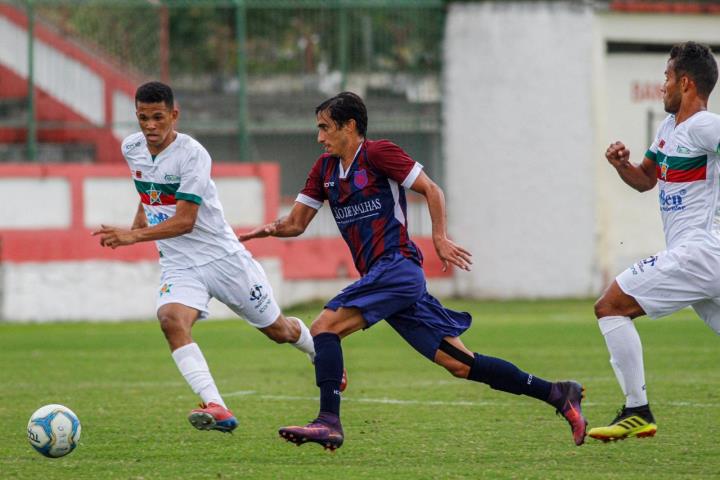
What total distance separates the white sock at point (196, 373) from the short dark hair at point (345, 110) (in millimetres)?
1777

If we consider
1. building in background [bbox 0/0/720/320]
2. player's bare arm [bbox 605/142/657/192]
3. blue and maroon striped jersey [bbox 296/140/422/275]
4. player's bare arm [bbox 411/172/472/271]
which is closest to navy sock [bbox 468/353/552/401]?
player's bare arm [bbox 411/172/472/271]

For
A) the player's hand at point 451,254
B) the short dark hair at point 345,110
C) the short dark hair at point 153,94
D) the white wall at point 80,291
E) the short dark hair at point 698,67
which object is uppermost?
the short dark hair at point 698,67

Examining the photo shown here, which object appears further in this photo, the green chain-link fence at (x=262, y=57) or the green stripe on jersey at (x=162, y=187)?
the green chain-link fence at (x=262, y=57)

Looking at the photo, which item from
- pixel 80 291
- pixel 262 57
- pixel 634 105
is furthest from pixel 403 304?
pixel 634 105

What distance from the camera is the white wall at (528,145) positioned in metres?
24.2

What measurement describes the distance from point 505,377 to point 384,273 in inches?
38.5

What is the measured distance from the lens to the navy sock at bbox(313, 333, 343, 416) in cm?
793

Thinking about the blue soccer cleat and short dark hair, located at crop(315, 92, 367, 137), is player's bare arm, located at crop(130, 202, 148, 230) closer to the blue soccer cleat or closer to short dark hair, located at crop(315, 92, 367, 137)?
the blue soccer cleat

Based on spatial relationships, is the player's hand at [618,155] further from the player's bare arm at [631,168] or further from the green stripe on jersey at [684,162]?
the green stripe on jersey at [684,162]

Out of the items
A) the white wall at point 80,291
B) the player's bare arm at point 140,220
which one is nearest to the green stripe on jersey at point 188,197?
the player's bare arm at point 140,220

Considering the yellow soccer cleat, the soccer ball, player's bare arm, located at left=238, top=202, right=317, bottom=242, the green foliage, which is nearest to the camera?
the soccer ball

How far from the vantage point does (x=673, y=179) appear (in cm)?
808

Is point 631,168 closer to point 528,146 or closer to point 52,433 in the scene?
point 52,433

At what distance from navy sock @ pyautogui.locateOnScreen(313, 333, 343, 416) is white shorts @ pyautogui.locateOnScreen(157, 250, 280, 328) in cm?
126
